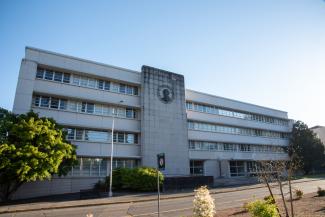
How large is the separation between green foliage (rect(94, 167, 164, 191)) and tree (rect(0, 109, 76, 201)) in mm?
5967

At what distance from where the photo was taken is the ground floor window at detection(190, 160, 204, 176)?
40250 mm

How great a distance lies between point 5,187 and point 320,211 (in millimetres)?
24413

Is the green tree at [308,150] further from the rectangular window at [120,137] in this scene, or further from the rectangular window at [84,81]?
the rectangular window at [84,81]

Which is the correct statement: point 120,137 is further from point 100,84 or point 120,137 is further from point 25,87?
point 25,87

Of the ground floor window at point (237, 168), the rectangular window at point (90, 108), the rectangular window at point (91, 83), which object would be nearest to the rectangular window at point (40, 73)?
the rectangular window at point (91, 83)

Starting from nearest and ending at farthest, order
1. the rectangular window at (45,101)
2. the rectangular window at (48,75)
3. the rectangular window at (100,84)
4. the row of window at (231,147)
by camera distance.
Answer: the rectangular window at (45,101) → the rectangular window at (48,75) → the rectangular window at (100,84) → the row of window at (231,147)

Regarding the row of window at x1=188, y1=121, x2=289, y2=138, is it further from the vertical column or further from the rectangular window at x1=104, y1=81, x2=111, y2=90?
the vertical column

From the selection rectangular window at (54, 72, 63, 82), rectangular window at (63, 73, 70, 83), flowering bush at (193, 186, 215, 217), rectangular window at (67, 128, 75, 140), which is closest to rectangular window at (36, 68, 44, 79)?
rectangular window at (54, 72, 63, 82)

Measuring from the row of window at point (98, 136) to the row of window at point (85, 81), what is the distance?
574 centimetres

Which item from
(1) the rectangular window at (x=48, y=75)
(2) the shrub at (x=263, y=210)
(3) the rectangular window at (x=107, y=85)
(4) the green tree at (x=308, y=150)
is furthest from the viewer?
(4) the green tree at (x=308, y=150)

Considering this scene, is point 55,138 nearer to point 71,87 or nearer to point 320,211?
point 71,87

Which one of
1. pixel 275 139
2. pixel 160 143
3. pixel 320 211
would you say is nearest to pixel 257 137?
pixel 275 139

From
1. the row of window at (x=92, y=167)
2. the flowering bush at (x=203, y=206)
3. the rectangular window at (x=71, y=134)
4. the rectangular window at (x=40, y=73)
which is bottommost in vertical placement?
the flowering bush at (x=203, y=206)

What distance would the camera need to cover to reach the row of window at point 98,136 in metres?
29.6
